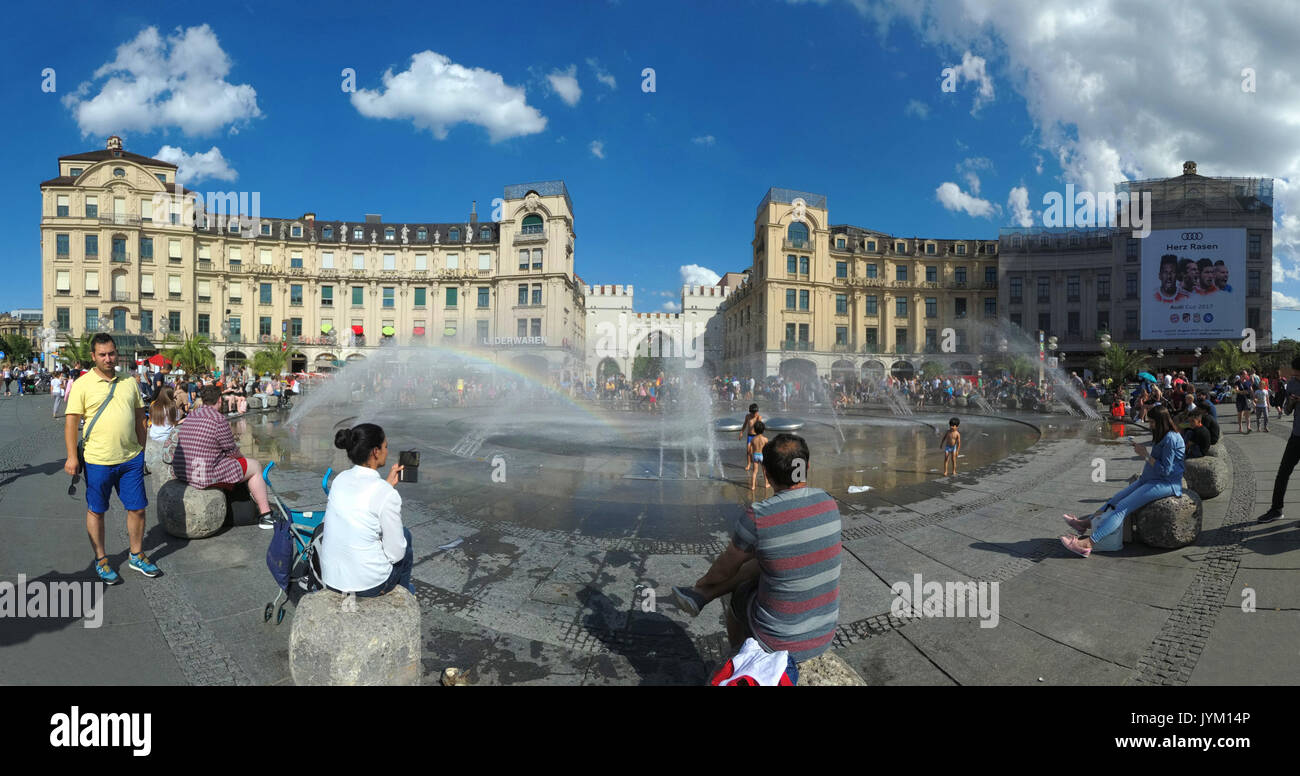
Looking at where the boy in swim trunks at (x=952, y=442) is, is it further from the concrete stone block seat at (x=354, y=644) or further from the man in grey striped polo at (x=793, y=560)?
the concrete stone block seat at (x=354, y=644)

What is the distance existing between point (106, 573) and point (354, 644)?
3.23 meters

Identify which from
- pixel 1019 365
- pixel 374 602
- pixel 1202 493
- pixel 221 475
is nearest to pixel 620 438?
pixel 221 475

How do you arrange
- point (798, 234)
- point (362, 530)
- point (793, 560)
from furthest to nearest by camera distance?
1. point (798, 234)
2. point (362, 530)
3. point (793, 560)

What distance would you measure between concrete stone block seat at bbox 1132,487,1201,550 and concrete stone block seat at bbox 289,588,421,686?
6437 millimetres

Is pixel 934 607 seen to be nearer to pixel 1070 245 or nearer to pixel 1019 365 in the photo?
pixel 1019 365

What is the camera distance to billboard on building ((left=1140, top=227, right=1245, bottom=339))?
45.8 m

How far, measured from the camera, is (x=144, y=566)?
472 centimetres

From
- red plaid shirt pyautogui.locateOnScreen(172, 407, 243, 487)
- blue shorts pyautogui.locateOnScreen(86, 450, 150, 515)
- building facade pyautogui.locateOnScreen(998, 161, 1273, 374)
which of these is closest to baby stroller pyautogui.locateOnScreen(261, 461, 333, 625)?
blue shorts pyautogui.locateOnScreen(86, 450, 150, 515)
